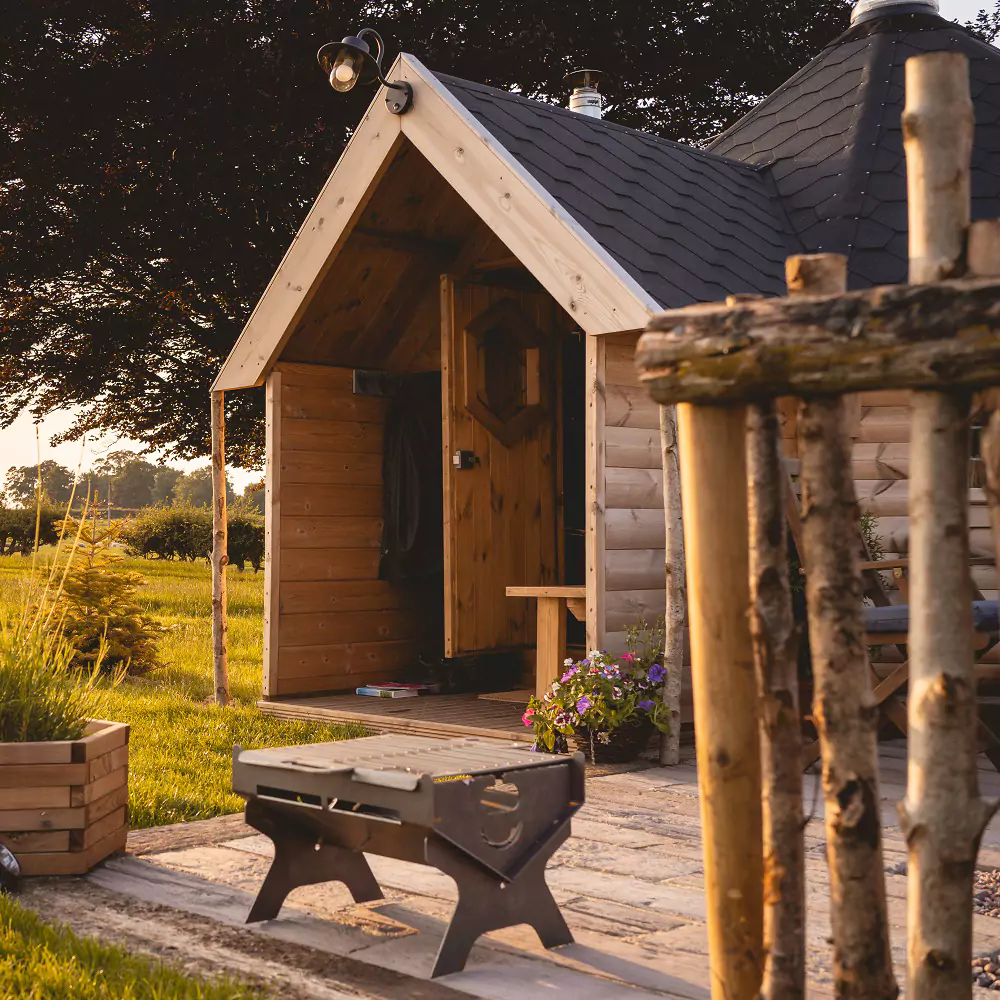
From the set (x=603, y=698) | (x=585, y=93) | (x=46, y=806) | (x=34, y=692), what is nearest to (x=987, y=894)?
(x=603, y=698)

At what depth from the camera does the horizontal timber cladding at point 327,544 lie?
28.1 ft

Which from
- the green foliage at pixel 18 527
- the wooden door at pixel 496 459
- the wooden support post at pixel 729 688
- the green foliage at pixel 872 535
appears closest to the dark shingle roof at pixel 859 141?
the green foliage at pixel 872 535

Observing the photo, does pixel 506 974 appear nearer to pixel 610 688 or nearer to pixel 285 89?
pixel 610 688

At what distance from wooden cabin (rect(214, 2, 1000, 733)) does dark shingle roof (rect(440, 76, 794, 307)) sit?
2 centimetres

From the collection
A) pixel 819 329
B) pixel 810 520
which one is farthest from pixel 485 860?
pixel 819 329

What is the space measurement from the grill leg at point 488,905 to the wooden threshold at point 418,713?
133 inches

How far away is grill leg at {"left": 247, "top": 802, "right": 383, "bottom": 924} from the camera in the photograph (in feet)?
12.5

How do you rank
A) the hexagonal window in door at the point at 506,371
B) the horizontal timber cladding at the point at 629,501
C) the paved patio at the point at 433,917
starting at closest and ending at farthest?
the paved patio at the point at 433,917, the horizontal timber cladding at the point at 629,501, the hexagonal window in door at the point at 506,371

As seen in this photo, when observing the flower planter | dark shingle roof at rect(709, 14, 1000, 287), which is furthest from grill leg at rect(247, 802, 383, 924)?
dark shingle roof at rect(709, 14, 1000, 287)

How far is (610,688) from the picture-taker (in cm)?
640

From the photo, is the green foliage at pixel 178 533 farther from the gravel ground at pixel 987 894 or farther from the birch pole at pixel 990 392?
the birch pole at pixel 990 392

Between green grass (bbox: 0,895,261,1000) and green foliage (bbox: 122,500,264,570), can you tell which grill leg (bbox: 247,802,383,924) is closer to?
green grass (bbox: 0,895,261,1000)

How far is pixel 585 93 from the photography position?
9297 mm

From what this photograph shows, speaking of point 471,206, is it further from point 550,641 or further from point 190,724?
point 190,724
